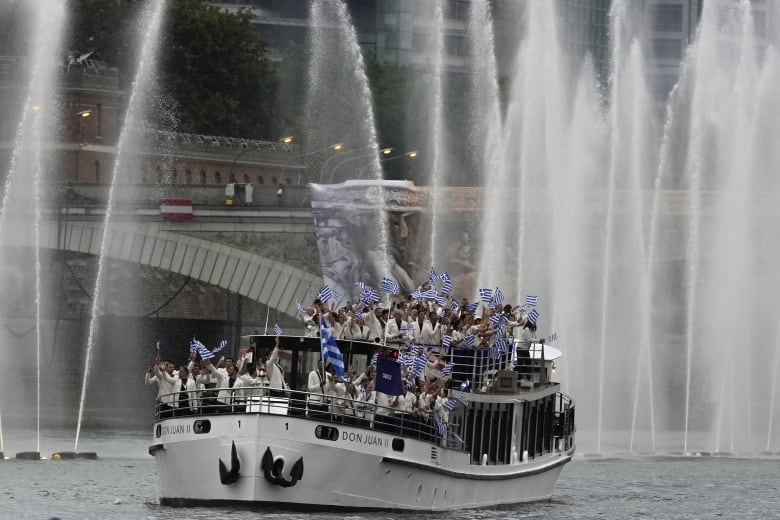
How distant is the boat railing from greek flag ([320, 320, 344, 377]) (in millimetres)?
772

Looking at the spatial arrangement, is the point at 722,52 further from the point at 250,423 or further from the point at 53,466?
the point at 250,423

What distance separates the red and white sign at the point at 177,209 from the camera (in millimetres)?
108062

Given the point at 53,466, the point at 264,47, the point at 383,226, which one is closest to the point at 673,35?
the point at 264,47

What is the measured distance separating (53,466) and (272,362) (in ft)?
61.3

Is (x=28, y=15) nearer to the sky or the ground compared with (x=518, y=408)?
nearer to the sky

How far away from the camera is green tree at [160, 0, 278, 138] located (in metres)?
132

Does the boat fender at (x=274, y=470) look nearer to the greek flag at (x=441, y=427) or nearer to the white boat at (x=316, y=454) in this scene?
the white boat at (x=316, y=454)

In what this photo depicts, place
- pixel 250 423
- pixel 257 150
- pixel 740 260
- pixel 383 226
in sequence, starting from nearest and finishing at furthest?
pixel 250 423 < pixel 740 260 < pixel 383 226 < pixel 257 150

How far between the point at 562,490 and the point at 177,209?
1486 inches

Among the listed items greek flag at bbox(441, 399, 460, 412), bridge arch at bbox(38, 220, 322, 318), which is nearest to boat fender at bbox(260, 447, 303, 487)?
greek flag at bbox(441, 399, 460, 412)

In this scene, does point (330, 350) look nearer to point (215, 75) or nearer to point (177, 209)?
point (177, 209)

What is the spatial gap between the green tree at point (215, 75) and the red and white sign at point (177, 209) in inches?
856

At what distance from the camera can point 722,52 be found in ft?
310

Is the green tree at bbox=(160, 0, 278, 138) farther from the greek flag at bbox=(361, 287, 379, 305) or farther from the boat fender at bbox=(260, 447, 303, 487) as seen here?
the boat fender at bbox=(260, 447, 303, 487)
